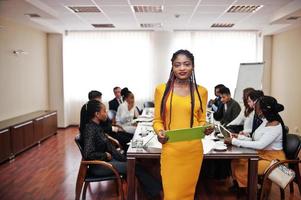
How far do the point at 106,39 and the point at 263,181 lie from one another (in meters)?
6.46

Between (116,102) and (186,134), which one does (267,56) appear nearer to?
(116,102)

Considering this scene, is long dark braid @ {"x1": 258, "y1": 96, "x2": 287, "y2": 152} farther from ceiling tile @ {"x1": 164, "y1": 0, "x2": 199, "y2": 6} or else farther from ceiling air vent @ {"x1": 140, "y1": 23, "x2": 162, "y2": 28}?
ceiling air vent @ {"x1": 140, "y1": 23, "x2": 162, "y2": 28}

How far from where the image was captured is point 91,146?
9.62ft

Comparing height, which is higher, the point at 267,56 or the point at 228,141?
the point at 267,56

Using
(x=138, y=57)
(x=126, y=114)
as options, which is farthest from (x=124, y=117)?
(x=138, y=57)

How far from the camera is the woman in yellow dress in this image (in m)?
2.02

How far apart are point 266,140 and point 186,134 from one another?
1.31 metres

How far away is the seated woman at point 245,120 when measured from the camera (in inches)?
157

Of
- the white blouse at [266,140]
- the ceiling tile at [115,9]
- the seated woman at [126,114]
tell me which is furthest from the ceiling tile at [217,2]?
the white blouse at [266,140]

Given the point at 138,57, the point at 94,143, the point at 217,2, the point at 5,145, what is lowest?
the point at 5,145

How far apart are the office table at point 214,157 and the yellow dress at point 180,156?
0.63m

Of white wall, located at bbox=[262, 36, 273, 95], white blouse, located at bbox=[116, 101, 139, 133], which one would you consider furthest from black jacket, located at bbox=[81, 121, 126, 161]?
white wall, located at bbox=[262, 36, 273, 95]

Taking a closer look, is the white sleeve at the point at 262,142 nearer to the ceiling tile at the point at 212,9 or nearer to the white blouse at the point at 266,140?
the white blouse at the point at 266,140

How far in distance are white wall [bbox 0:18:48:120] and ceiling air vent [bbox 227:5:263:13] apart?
4392 mm
